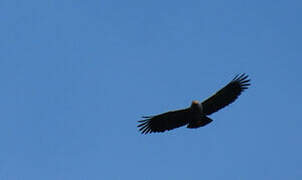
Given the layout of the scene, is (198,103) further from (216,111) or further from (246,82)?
(246,82)

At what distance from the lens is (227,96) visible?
13922 mm

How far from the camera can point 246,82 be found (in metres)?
14.0

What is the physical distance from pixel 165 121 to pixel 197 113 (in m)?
1.24

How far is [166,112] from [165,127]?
73cm

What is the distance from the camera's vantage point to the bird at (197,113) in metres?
13.6

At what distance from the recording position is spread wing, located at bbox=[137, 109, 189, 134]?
13898 mm

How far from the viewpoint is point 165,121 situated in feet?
46.4

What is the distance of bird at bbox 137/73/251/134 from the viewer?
13595 mm

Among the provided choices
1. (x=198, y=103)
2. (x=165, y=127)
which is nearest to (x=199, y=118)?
(x=198, y=103)

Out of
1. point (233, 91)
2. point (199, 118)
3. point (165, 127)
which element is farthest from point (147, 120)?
point (233, 91)

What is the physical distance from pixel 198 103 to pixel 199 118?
510 millimetres

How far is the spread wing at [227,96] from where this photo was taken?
13.8 metres

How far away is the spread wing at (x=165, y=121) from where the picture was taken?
13.9m

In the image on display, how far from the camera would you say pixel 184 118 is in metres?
14.0
